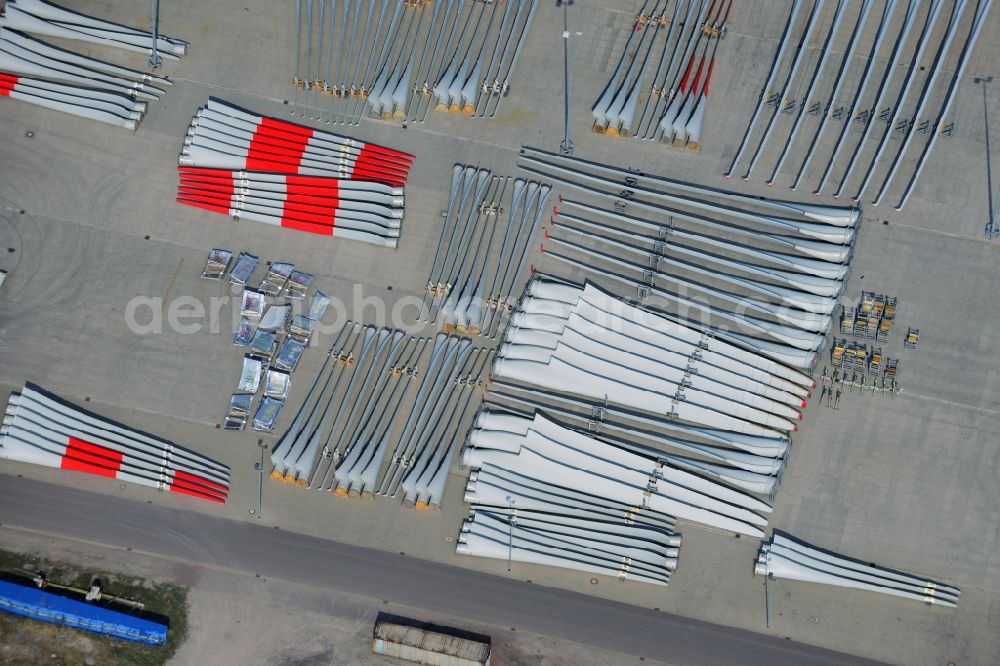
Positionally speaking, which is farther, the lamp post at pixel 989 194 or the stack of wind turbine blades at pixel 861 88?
the stack of wind turbine blades at pixel 861 88

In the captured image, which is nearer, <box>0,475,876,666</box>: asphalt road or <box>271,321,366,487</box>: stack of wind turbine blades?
<box>0,475,876,666</box>: asphalt road

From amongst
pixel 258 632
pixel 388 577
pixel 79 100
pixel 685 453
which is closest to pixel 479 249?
pixel 685 453

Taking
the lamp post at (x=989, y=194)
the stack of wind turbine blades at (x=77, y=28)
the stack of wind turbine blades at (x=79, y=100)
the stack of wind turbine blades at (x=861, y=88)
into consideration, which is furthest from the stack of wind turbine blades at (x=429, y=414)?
the lamp post at (x=989, y=194)

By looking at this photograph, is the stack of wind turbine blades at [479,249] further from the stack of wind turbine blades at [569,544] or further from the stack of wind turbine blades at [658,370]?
the stack of wind turbine blades at [569,544]

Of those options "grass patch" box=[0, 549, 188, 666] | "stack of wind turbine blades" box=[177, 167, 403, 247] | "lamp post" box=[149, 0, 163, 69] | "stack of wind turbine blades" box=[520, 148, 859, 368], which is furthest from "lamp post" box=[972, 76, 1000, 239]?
"grass patch" box=[0, 549, 188, 666]

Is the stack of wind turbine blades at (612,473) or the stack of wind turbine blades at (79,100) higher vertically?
the stack of wind turbine blades at (79,100)

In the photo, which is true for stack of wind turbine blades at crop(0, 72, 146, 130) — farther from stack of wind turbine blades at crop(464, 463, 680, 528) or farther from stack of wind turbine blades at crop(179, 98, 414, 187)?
stack of wind turbine blades at crop(464, 463, 680, 528)

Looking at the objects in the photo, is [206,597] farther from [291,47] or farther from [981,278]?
[981,278]
